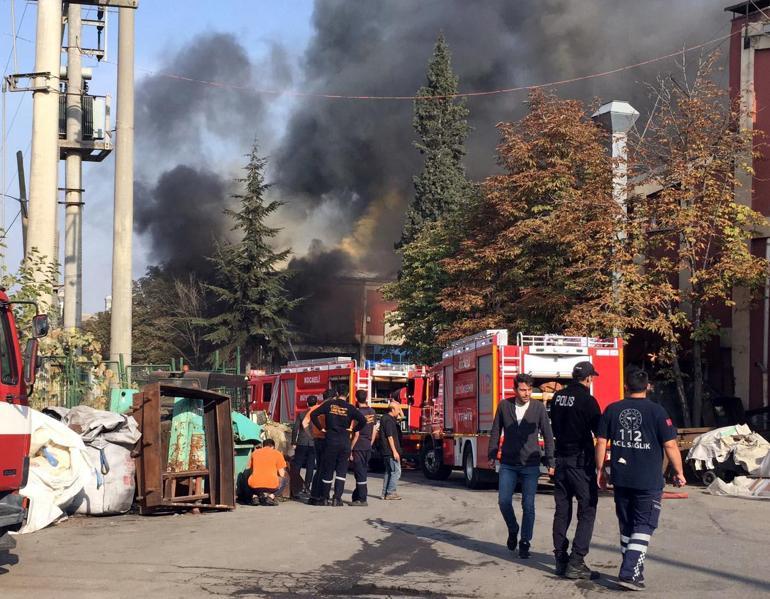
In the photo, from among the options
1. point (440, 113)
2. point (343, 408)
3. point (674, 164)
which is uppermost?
point (440, 113)

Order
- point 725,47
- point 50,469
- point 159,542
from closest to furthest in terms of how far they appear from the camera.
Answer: point 159,542
point 50,469
point 725,47

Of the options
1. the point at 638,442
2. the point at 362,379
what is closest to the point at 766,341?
the point at 362,379

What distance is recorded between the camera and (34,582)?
7.77m

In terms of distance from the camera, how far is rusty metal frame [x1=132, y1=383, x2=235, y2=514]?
12102mm

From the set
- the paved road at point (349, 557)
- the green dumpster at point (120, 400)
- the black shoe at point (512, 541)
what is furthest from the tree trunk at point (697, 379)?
the black shoe at point (512, 541)

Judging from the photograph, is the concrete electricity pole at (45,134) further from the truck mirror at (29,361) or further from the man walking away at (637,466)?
the man walking away at (637,466)

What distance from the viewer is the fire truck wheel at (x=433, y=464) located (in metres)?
20.5

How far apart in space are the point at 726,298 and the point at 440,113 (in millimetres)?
24414

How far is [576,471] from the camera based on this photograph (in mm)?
8008

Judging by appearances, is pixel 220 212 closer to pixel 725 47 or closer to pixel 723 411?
pixel 725 47

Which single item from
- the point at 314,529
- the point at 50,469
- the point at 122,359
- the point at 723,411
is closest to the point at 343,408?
the point at 314,529

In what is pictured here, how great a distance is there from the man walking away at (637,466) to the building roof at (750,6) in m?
19.5

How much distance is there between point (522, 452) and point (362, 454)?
592 centimetres

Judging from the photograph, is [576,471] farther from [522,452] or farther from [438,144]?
[438,144]
